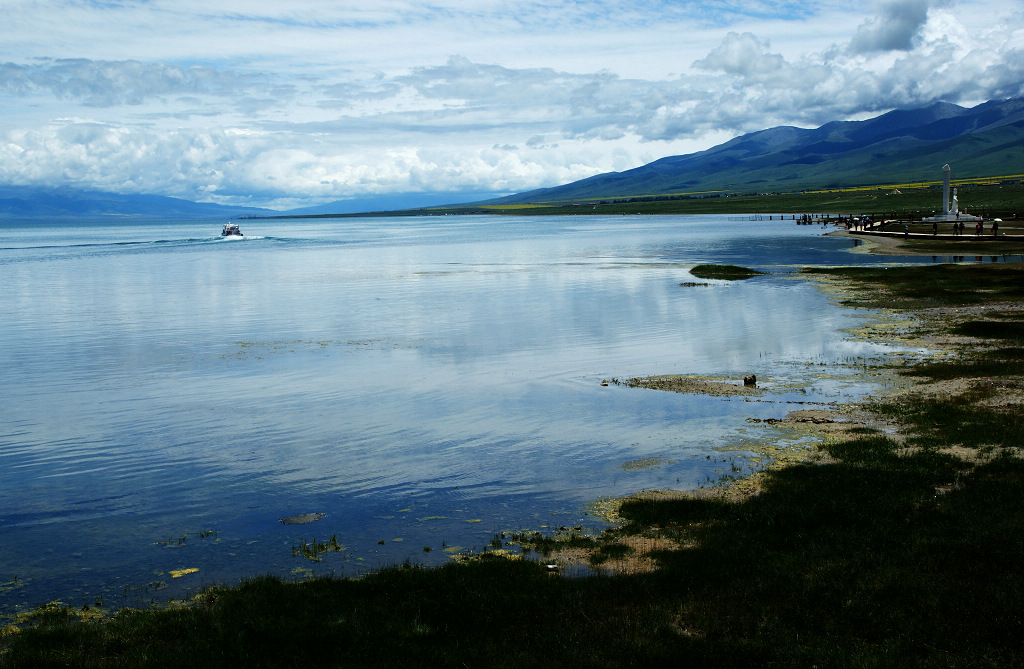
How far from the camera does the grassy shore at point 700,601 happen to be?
11125mm

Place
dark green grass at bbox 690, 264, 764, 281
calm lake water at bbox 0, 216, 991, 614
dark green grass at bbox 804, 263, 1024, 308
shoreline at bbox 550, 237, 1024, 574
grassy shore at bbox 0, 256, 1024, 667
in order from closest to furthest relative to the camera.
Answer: grassy shore at bbox 0, 256, 1024, 667 < shoreline at bbox 550, 237, 1024, 574 < calm lake water at bbox 0, 216, 991, 614 < dark green grass at bbox 804, 263, 1024, 308 < dark green grass at bbox 690, 264, 764, 281

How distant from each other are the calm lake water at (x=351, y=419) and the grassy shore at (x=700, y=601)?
1.90 meters

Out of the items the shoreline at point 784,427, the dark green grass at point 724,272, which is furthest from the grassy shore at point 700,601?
the dark green grass at point 724,272

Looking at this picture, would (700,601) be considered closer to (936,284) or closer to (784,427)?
(784,427)

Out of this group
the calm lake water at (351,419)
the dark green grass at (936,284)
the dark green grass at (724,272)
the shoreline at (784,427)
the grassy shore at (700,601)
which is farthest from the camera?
the dark green grass at (724,272)

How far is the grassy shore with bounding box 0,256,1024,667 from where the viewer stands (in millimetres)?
11125

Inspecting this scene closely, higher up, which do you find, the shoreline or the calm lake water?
the calm lake water

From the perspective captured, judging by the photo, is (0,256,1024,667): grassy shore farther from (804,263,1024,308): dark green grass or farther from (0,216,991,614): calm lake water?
(804,263,1024,308): dark green grass

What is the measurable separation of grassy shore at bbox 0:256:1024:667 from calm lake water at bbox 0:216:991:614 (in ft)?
6.25

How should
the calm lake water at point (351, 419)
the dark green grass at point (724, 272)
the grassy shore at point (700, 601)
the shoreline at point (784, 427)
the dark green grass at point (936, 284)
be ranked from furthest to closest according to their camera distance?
the dark green grass at point (724, 272) → the dark green grass at point (936, 284) → the calm lake water at point (351, 419) → the shoreline at point (784, 427) → the grassy shore at point (700, 601)

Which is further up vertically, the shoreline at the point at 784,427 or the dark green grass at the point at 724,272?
the dark green grass at the point at 724,272

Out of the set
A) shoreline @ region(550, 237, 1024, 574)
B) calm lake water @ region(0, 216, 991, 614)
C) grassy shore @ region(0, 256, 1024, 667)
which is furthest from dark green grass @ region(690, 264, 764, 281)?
grassy shore @ region(0, 256, 1024, 667)

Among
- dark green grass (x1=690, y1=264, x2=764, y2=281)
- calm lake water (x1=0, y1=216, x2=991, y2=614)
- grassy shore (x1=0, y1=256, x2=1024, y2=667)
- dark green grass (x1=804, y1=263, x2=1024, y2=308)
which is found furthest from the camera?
dark green grass (x1=690, y1=264, x2=764, y2=281)

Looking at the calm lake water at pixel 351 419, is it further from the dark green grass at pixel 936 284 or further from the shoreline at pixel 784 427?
the dark green grass at pixel 936 284
